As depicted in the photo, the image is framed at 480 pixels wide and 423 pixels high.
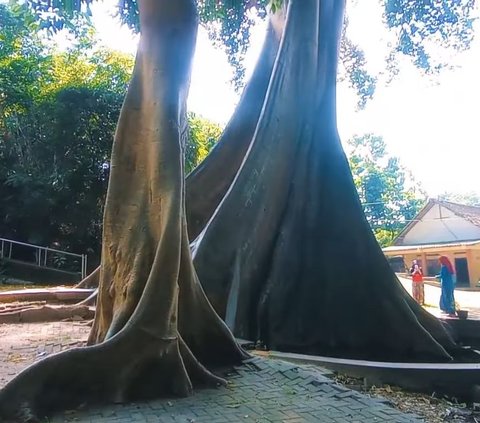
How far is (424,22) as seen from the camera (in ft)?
35.7

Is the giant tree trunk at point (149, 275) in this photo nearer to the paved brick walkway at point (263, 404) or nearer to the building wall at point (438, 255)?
the paved brick walkway at point (263, 404)

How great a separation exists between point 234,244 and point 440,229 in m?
23.3

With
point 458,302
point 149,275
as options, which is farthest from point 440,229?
point 149,275

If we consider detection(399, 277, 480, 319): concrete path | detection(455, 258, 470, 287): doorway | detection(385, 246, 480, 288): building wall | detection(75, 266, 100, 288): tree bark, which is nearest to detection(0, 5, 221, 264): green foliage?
detection(75, 266, 100, 288): tree bark

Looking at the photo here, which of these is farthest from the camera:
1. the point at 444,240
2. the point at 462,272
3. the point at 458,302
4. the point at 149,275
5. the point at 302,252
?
the point at 444,240

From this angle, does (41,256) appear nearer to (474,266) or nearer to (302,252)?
(302,252)

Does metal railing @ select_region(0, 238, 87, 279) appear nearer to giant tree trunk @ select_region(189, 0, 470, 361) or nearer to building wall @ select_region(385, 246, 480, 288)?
giant tree trunk @ select_region(189, 0, 470, 361)

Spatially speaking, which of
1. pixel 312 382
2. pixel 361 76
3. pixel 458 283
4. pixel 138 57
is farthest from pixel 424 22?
pixel 458 283

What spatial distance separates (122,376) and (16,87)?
13.5 meters

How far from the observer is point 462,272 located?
23.9 metres

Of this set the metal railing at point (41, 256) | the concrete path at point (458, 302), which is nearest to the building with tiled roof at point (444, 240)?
the concrete path at point (458, 302)

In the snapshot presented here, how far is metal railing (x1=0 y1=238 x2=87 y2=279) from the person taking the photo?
14455 millimetres

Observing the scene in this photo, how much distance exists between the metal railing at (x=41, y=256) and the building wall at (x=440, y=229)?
62.4 ft

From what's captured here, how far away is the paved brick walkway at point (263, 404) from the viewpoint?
132 inches
